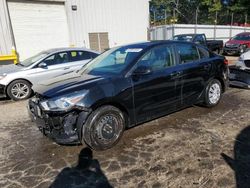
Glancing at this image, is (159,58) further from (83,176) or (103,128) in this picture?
(83,176)

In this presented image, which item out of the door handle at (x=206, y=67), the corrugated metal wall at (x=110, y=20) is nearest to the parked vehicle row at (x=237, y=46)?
the corrugated metal wall at (x=110, y=20)

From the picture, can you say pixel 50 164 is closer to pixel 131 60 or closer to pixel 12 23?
pixel 131 60

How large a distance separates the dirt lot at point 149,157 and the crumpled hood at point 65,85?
3.23 feet

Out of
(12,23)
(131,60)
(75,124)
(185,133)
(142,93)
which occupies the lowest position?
(185,133)

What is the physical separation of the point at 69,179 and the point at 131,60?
2.16m

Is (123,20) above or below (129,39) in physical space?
above

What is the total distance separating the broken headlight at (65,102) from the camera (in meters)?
3.43

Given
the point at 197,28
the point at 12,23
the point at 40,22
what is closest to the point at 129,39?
the point at 40,22

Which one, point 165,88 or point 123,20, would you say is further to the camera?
point 123,20

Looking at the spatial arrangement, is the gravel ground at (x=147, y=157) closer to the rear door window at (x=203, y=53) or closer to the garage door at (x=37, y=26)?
the rear door window at (x=203, y=53)

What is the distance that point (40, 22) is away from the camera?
1245 centimetres

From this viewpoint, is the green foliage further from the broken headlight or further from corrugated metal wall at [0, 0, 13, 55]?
the broken headlight

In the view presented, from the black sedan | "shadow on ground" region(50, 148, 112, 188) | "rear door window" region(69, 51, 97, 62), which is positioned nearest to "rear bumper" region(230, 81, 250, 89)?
the black sedan

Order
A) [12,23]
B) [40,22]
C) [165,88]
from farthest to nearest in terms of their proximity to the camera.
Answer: [40,22] < [12,23] < [165,88]
